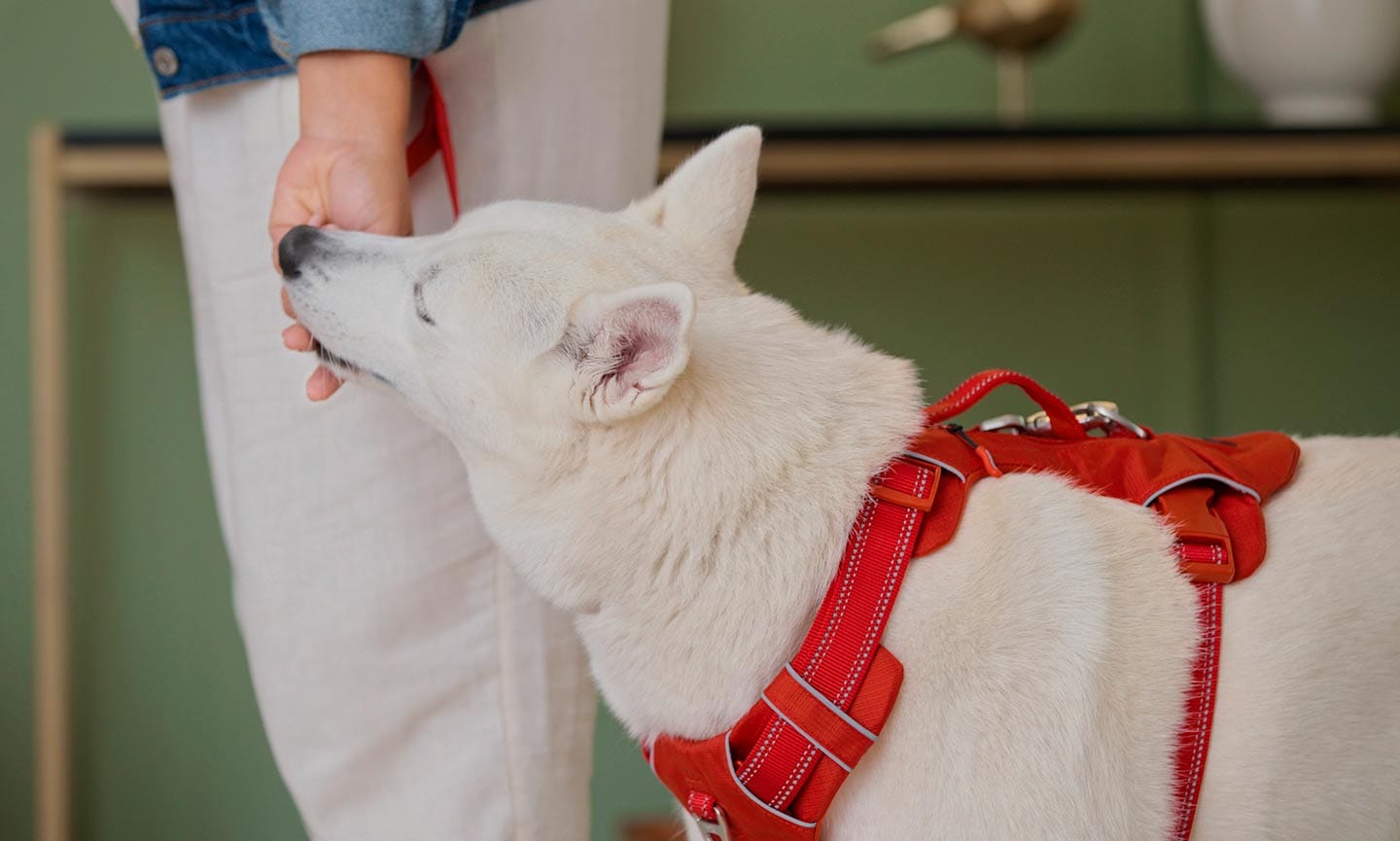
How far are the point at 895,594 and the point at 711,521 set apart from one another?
126 mm

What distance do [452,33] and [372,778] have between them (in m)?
0.64

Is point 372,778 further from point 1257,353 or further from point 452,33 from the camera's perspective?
point 1257,353

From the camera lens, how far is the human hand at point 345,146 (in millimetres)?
1013

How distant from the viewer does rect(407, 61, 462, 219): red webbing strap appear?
1102 mm

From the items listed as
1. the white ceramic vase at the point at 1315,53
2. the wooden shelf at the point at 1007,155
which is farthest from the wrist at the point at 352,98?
the white ceramic vase at the point at 1315,53

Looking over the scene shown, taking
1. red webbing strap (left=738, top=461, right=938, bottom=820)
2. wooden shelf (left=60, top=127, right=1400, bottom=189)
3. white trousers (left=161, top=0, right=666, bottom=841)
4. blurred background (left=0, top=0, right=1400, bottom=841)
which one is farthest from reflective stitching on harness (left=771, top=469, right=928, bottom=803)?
blurred background (left=0, top=0, right=1400, bottom=841)

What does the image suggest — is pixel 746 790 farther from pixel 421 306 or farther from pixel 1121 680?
pixel 421 306

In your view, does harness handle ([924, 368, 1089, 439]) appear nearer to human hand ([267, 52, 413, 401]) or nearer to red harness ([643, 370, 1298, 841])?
red harness ([643, 370, 1298, 841])

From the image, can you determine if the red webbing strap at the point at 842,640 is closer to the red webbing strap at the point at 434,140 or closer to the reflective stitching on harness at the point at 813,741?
the reflective stitching on harness at the point at 813,741

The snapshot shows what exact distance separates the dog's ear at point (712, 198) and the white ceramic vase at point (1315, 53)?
116 cm

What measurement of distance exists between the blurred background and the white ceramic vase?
5 cm

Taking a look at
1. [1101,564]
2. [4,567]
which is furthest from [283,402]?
[4,567]

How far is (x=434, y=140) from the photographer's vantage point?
3.83ft

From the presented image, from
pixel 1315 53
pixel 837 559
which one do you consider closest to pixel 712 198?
pixel 837 559
